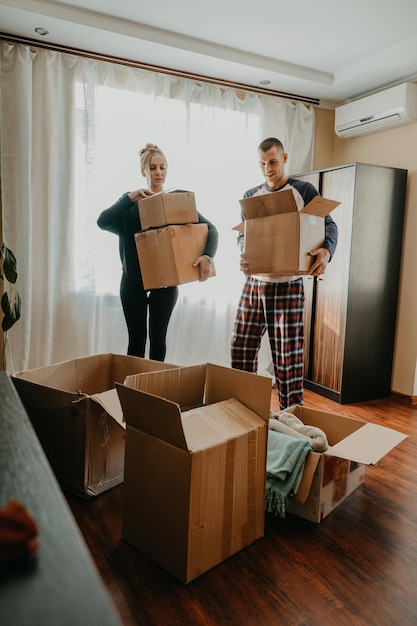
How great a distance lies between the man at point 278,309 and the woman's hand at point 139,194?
0.56m

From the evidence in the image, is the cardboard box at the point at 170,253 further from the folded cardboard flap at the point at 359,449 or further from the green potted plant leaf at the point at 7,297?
the folded cardboard flap at the point at 359,449

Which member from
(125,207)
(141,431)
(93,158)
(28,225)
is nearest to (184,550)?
(141,431)

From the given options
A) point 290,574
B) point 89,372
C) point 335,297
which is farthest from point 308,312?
point 290,574

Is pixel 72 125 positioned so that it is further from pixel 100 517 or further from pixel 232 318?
pixel 100 517

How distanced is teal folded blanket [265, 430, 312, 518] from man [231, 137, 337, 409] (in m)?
0.82

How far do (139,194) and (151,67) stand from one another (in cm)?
133

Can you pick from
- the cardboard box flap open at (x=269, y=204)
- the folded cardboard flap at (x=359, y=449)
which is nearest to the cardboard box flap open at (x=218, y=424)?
the folded cardboard flap at (x=359, y=449)

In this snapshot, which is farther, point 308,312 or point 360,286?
point 308,312

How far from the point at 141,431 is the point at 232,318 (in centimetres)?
213

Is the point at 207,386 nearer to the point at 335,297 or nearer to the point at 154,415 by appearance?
the point at 154,415

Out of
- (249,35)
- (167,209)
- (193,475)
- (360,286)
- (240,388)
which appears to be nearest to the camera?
(193,475)

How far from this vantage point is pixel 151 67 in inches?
120

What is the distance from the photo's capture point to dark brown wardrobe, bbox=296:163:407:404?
3131 mm

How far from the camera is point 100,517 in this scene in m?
1.66
